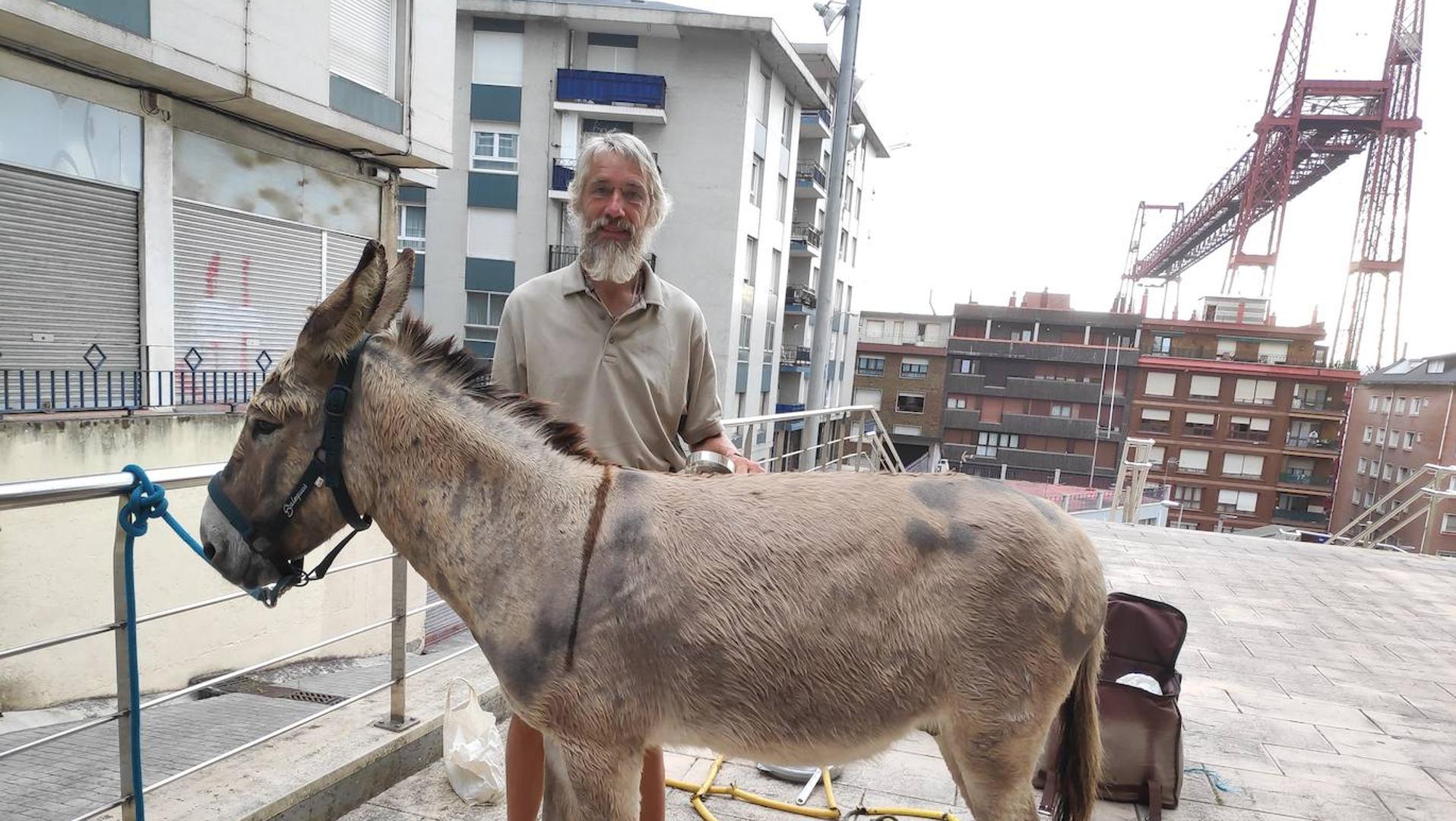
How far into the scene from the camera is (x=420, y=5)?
37.2ft

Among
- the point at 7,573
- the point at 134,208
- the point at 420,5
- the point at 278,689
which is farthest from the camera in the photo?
the point at 420,5

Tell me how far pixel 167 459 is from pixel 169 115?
13.5ft

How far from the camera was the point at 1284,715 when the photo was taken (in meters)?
4.31

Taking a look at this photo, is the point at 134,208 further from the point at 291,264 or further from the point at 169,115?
the point at 291,264

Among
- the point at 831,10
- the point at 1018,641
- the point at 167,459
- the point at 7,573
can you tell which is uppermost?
the point at 831,10

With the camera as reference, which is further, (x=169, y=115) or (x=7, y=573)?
(x=169, y=115)

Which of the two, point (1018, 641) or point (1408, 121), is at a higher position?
point (1408, 121)

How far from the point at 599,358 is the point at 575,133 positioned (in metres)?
22.1

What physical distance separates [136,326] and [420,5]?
20.9 feet

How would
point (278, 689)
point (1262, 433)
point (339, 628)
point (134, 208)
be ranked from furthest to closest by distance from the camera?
point (1262, 433) < point (339, 628) < point (278, 689) < point (134, 208)

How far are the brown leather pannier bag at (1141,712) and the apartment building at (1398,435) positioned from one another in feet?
123

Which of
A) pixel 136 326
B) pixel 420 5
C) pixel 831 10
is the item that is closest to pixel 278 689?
pixel 136 326

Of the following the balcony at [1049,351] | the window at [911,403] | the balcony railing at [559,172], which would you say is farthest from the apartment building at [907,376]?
the balcony railing at [559,172]

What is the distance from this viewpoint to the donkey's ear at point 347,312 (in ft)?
4.89
